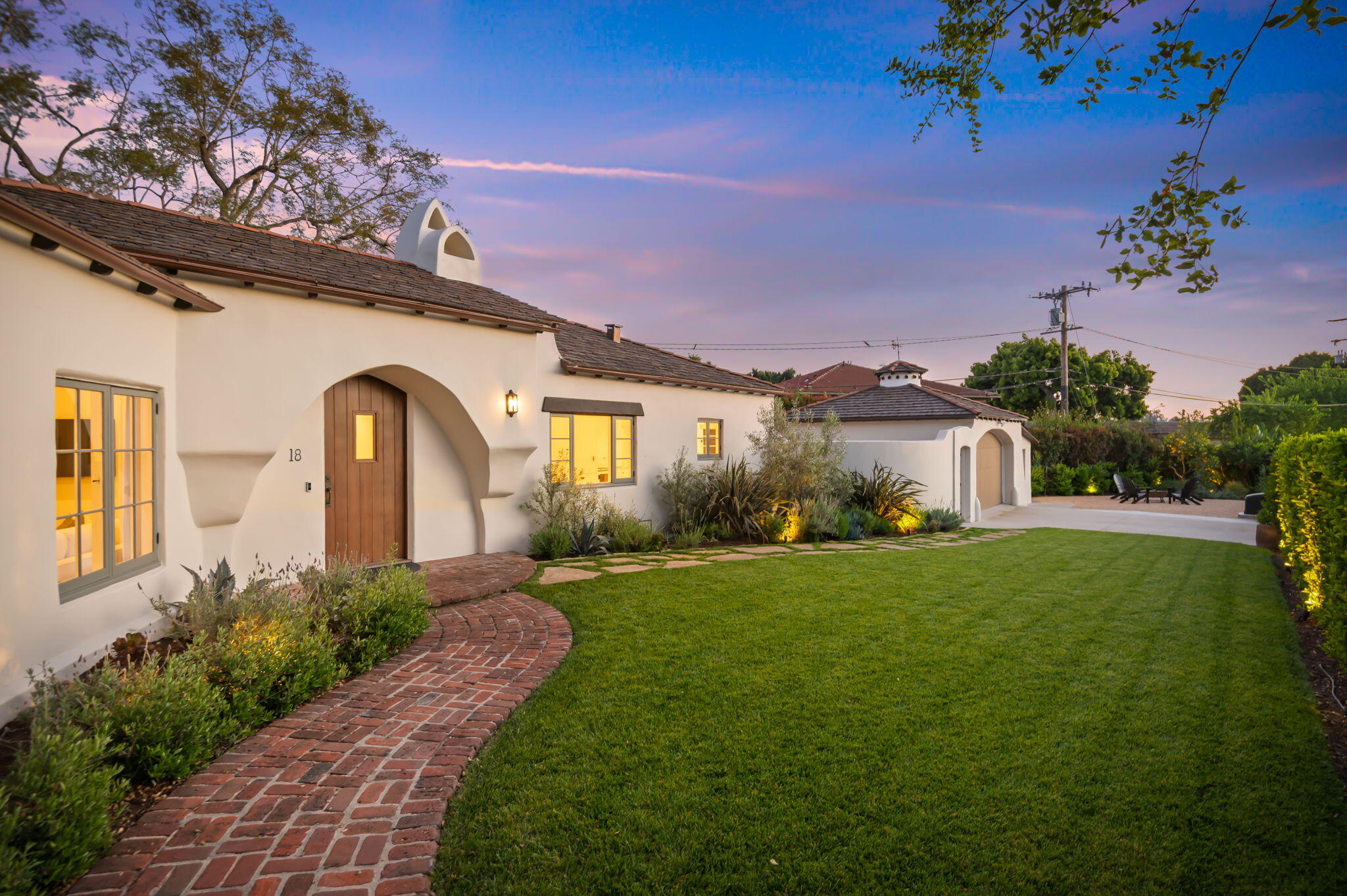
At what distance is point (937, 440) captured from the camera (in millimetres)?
17172

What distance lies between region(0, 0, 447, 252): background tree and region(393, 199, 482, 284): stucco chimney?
6.68m

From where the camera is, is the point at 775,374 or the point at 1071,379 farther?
the point at 775,374

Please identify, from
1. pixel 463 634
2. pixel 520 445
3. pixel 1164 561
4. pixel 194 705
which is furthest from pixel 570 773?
pixel 1164 561

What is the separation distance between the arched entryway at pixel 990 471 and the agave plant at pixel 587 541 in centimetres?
1350

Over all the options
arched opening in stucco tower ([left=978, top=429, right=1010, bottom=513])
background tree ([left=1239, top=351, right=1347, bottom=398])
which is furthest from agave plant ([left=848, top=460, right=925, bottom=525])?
background tree ([left=1239, top=351, right=1347, bottom=398])

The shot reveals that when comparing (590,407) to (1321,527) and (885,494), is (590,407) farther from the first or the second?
(1321,527)

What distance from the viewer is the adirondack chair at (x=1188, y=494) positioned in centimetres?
2084

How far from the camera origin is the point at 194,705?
11.9ft

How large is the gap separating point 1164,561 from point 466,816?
12.4 metres

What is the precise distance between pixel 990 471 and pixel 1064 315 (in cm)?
1776

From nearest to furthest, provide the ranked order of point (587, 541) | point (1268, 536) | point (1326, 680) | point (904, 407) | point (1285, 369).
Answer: point (1326, 680), point (587, 541), point (1268, 536), point (904, 407), point (1285, 369)

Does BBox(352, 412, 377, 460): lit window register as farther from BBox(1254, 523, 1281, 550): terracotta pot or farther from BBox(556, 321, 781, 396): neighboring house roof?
BBox(1254, 523, 1281, 550): terracotta pot

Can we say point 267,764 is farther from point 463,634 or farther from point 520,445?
point 520,445

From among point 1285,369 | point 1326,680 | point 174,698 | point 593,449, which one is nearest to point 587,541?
point 593,449
